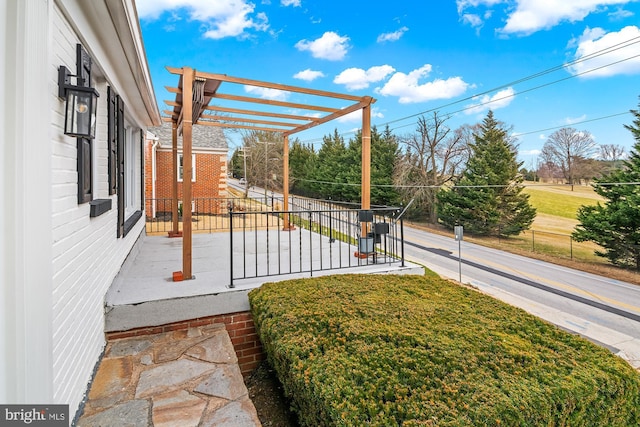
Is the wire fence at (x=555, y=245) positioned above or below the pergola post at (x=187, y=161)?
below

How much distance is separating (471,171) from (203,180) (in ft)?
56.5

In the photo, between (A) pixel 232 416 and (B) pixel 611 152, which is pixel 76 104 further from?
(B) pixel 611 152

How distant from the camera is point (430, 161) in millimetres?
25188

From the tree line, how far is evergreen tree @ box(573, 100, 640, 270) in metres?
0.04

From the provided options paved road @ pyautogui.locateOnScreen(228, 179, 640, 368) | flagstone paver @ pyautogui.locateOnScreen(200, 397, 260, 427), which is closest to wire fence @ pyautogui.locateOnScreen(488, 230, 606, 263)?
paved road @ pyautogui.locateOnScreen(228, 179, 640, 368)

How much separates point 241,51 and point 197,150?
12.0m

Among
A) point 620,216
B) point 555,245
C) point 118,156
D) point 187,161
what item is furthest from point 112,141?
point 555,245

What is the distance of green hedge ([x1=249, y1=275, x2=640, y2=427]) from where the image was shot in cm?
162

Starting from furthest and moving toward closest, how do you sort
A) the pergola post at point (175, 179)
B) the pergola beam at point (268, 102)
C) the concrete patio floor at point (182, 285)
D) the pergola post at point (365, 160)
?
the pergola post at point (175, 179), the pergola post at point (365, 160), the pergola beam at point (268, 102), the concrete patio floor at point (182, 285)

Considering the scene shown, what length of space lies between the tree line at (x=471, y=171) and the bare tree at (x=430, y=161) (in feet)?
0.24

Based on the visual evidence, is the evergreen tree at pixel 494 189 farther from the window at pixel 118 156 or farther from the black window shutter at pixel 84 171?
the black window shutter at pixel 84 171

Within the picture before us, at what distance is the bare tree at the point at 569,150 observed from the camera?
2122 centimetres

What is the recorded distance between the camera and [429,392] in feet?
5.61

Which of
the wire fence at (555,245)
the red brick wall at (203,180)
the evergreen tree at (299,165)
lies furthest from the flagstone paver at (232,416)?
the evergreen tree at (299,165)
